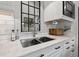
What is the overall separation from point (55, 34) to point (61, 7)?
0.68m

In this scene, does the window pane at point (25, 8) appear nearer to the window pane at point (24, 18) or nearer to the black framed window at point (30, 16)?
the black framed window at point (30, 16)

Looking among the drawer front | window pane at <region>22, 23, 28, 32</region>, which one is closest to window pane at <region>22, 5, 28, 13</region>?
window pane at <region>22, 23, 28, 32</region>

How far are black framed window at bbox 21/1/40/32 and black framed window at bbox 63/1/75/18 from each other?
0.61 m

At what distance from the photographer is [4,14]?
3.70 feet

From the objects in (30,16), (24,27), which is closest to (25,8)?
(30,16)

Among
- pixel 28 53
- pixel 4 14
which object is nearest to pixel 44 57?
pixel 28 53

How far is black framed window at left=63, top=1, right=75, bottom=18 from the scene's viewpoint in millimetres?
1479

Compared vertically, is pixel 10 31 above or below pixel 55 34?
above

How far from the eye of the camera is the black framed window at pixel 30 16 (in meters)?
1.47

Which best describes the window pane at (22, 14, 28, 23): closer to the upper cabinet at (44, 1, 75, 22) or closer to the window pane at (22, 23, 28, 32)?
the window pane at (22, 23, 28, 32)

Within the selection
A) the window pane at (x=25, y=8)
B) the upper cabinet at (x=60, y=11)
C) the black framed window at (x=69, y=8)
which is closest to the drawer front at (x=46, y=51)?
the upper cabinet at (x=60, y=11)

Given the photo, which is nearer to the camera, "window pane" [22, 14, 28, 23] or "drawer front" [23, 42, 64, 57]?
"drawer front" [23, 42, 64, 57]

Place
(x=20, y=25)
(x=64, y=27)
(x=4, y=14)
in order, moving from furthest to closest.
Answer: (x=64, y=27)
(x=20, y=25)
(x=4, y=14)

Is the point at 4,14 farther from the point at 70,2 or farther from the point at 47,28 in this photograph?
the point at 70,2
